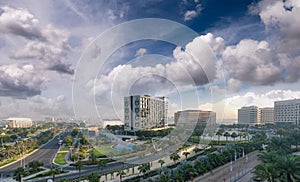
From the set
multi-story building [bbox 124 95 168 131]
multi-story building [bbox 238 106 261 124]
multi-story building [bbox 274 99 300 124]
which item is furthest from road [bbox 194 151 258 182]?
multi-story building [bbox 238 106 261 124]

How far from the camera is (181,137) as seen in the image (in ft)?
74.6

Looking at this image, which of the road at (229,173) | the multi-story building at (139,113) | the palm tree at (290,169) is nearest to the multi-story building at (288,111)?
the multi-story building at (139,113)

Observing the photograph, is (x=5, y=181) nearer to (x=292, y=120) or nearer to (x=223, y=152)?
(x=223, y=152)

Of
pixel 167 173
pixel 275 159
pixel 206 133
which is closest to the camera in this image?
pixel 275 159

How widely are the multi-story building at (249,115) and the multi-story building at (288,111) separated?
21.3 ft

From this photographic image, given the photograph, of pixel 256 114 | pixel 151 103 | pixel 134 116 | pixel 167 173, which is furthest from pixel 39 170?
pixel 256 114

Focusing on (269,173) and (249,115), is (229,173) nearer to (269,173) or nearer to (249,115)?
(269,173)

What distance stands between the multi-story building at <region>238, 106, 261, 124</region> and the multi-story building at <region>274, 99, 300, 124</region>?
6.49m

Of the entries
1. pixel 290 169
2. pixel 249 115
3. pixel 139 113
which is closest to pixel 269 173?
pixel 290 169

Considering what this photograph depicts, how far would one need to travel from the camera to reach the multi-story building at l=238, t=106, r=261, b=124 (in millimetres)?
54000

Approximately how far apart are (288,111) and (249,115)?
11305 mm

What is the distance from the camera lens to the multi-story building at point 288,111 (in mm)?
43438

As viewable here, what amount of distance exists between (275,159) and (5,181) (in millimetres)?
13000

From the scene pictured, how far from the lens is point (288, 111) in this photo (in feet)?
148
